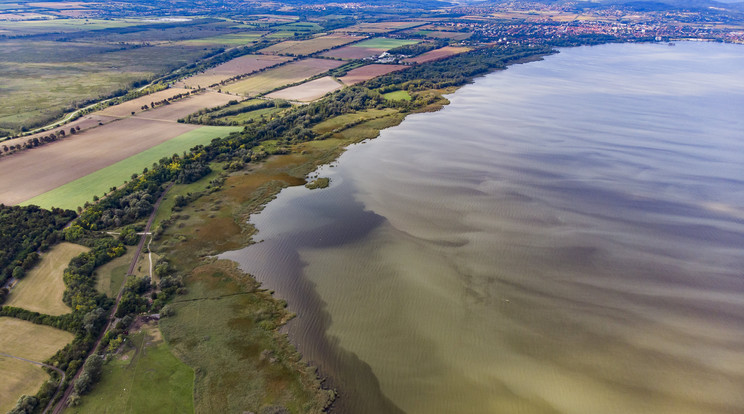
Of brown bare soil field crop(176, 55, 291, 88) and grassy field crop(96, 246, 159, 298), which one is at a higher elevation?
brown bare soil field crop(176, 55, 291, 88)

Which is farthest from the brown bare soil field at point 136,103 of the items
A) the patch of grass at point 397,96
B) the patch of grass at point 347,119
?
the patch of grass at point 397,96

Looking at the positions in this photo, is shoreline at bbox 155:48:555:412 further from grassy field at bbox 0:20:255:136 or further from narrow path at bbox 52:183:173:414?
grassy field at bbox 0:20:255:136

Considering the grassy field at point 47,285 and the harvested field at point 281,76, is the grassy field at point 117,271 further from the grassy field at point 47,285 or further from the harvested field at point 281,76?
the harvested field at point 281,76

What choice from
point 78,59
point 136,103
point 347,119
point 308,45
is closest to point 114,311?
point 347,119

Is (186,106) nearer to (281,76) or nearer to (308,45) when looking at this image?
(281,76)

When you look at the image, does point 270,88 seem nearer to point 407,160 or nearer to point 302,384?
point 407,160

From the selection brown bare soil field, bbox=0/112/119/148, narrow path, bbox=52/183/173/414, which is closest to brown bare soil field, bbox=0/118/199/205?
brown bare soil field, bbox=0/112/119/148
